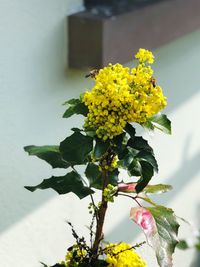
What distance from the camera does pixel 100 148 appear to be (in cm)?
123

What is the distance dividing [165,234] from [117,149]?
22 centimetres

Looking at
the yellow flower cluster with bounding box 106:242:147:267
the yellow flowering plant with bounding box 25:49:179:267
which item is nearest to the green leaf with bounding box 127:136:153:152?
the yellow flowering plant with bounding box 25:49:179:267

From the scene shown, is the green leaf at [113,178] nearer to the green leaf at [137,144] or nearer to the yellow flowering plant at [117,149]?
the yellow flowering plant at [117,149]

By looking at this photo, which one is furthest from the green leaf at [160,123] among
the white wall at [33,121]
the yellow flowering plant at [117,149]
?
the white wall at [33,121]

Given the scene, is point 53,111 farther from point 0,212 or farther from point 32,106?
point 0,212

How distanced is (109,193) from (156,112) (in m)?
0.20

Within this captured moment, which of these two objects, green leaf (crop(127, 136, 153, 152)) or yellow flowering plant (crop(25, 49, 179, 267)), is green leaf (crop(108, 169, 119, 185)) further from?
green leaf (crop(127, 136, 153, 152))

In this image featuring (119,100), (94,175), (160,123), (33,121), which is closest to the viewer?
(119,100)

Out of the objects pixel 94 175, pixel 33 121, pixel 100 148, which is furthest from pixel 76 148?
pixel 33 121

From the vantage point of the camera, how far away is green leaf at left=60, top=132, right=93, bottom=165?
1.25 meters

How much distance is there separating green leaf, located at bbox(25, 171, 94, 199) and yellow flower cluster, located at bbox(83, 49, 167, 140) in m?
0.19

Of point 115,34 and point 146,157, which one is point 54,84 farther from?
point 146,157

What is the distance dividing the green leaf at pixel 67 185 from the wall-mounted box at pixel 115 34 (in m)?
0.55

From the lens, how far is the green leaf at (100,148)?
1.23 meters
